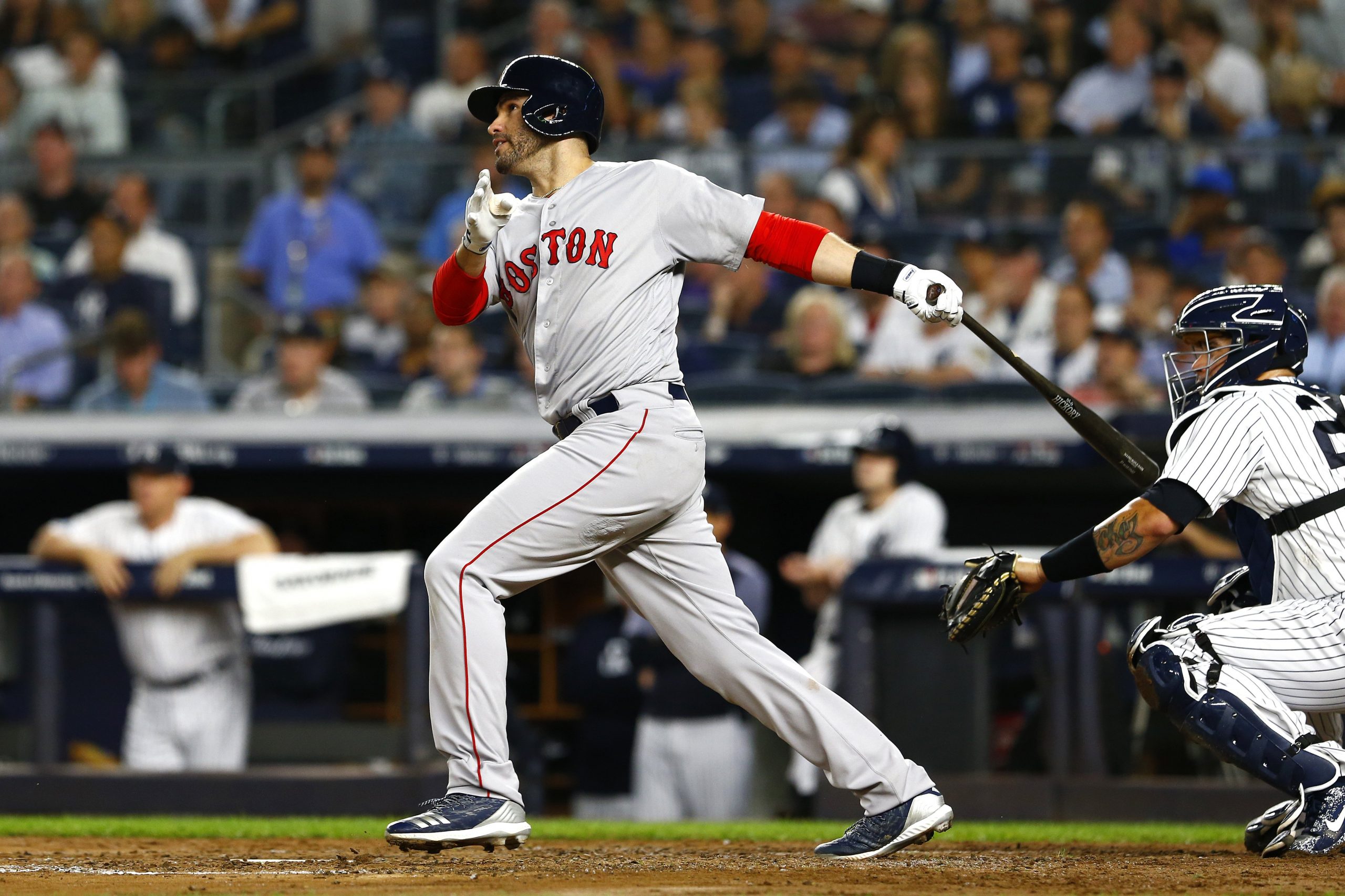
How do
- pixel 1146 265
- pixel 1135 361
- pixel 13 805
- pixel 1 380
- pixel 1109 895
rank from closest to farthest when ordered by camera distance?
pixel 1109 895 → pixel 13 805 → pixel 1135 361 → pixel 1146 265 → pixel 1 380

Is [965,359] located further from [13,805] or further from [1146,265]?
[13,805]

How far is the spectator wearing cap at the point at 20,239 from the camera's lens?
9984 millimetres

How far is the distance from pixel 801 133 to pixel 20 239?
442cm

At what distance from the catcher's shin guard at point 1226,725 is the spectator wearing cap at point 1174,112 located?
5.47 metres

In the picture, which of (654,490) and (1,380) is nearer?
(654,490)

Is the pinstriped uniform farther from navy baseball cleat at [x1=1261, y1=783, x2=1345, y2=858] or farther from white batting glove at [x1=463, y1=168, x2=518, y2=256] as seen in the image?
white batting glove at [x1=463, y1=168, x2=518, y2=256]

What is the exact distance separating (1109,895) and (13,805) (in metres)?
4.88

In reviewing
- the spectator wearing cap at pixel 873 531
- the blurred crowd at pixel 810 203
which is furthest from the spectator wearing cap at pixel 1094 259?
the spectator wearing cap at pixel 873 531

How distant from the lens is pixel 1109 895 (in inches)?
139

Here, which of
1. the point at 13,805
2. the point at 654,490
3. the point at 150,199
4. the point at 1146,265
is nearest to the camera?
the point at 654,490

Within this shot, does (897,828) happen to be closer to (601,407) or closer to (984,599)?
(984,599)

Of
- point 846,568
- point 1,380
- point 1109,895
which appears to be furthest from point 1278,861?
point 1,380

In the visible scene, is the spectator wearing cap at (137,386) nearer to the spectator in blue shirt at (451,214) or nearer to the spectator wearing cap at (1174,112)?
the spectator in blue shirt at (451,214)

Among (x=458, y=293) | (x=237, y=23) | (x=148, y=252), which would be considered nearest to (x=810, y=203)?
(x=148, y=252)
